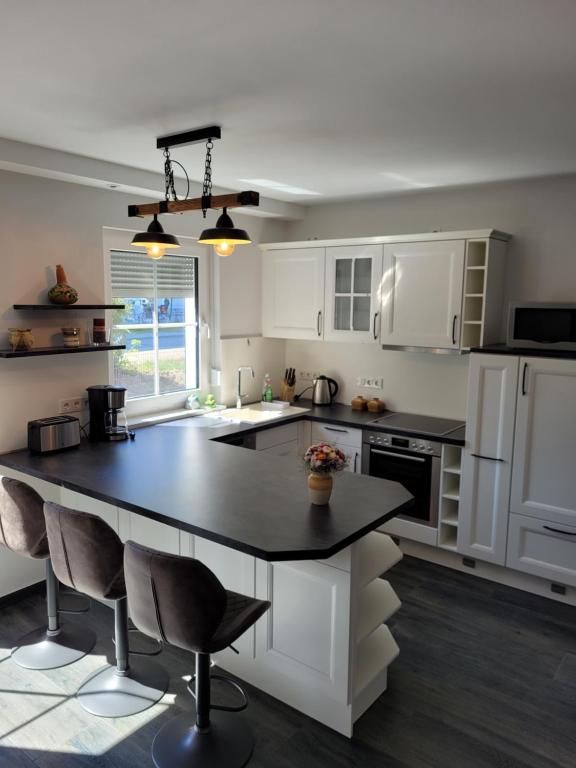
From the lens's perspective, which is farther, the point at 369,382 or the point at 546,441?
the point at 369,382

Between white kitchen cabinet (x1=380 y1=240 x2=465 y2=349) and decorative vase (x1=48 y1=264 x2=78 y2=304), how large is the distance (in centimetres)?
214

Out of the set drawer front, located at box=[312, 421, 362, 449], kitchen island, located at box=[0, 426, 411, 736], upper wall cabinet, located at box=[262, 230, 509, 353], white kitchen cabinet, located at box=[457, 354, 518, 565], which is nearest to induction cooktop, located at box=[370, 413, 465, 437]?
drawer front, located at box=[312, 421, 362, 449]

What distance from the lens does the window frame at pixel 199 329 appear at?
13.0ft

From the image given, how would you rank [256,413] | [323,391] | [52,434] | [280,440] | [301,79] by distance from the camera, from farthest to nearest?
1. [323,391]
2. [256,413]
3. [280,440]
4. [52,434]
5. [301,79]

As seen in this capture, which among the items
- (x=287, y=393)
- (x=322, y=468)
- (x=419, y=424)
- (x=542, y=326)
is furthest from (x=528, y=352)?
(x=287, y=393)

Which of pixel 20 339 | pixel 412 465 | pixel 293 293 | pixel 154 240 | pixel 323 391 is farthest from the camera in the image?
pixel 323 391

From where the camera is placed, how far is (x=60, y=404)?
363cm

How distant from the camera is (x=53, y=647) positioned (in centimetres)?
303

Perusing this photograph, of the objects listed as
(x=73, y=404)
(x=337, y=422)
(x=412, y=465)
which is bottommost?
(x=412, y=465)

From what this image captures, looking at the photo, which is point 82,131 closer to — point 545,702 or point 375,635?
point 375,635

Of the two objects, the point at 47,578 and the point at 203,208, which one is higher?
the point at 203,208

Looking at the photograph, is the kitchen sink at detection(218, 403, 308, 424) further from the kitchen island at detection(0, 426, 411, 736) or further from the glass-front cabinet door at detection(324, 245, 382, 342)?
the kitchen island at detection(0, 426, 411, 736)

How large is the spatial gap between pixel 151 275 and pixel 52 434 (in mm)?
1424

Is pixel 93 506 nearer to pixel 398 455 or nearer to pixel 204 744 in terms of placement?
pixel 204 744
